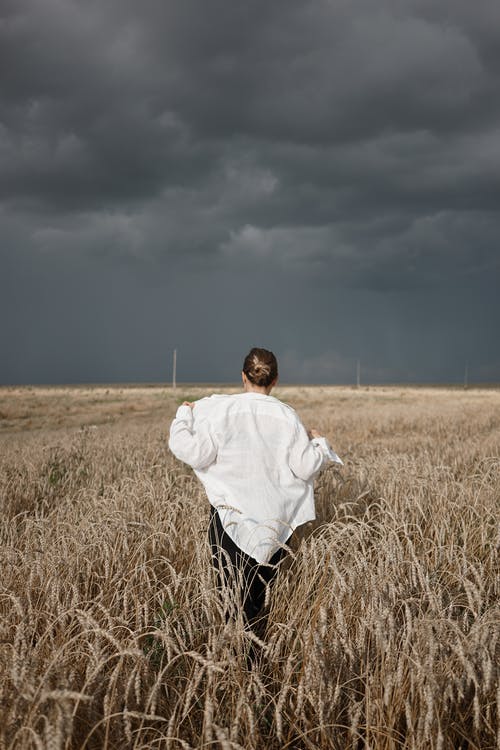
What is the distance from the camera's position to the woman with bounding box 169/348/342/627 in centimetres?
330

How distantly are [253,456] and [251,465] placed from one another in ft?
0.19

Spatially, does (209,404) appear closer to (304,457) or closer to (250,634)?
(304,457)

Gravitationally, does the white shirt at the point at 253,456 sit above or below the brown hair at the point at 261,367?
below

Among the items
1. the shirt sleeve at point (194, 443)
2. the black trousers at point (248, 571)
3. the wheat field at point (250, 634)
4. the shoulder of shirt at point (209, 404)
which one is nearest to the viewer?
the wheat field at point (250, 634)

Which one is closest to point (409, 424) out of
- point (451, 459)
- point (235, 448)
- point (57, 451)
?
point (451, 459)

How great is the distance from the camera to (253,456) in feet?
11.0

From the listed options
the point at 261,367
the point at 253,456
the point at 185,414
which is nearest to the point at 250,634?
the point at 253,456

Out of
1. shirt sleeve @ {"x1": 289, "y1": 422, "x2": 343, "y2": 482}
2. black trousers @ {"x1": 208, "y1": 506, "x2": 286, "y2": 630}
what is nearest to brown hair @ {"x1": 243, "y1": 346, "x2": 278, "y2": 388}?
shirt sleeve @ {"x1": 289, "y1": 422, "x2": 343, "y2": 482}

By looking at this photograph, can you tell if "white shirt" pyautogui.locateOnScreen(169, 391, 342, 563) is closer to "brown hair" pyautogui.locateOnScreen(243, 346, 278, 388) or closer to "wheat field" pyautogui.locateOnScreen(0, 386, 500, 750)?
"brown hair" pyautogui.locateOnScreen(243, 346, 278, 388)

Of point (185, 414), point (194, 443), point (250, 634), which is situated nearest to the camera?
point (250, 634)

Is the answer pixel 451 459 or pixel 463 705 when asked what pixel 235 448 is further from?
pixel 451 459

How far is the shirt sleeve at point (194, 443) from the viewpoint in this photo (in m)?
3.32

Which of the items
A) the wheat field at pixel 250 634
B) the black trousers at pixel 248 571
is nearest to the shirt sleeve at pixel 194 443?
the black trousers at pixel 248 571

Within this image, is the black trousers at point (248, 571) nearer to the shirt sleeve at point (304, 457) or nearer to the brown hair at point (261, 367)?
the shirt sleeve at point (304, 457)
